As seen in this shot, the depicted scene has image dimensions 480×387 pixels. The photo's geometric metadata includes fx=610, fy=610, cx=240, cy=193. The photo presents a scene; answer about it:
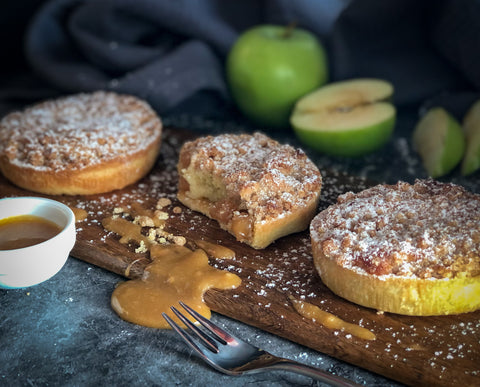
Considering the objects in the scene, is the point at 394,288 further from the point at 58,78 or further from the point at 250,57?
the point at 58,78

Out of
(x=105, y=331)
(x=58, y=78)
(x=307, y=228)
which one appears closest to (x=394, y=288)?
(x=307, y=228)

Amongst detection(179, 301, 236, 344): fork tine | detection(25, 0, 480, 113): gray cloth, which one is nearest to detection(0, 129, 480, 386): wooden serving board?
detection(179, 301, 236, 344): fork tine

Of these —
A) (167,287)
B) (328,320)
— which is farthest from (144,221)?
(328,320)

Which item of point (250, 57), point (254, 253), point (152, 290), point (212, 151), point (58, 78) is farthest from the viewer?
point (58, 78)

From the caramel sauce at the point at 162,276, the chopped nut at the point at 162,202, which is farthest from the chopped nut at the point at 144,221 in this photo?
the chopped nut at the point at 162,202

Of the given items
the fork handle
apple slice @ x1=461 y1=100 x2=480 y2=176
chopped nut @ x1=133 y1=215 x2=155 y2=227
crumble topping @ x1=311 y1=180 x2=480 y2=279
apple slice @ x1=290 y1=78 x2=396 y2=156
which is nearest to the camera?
the fork handle

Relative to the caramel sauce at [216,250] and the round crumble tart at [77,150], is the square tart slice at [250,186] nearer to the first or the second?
the caramel sauce at [216,250]

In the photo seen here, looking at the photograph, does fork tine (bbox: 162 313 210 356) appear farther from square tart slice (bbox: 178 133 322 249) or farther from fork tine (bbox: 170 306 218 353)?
square tart slice (bbox: 178 133 322 249)
